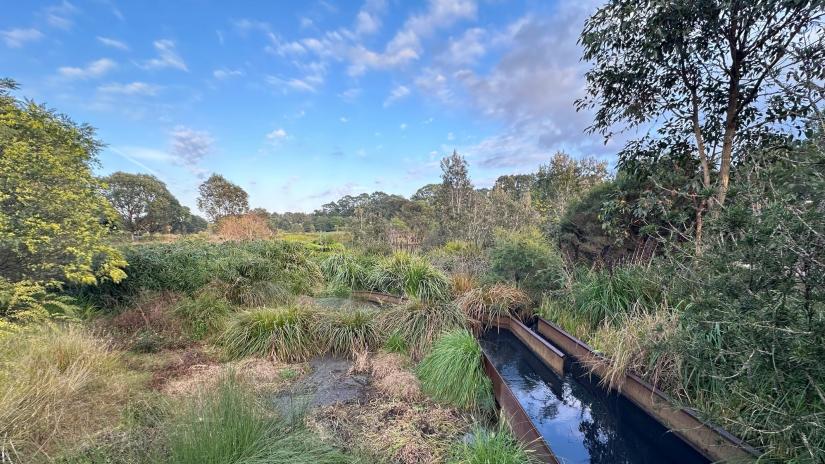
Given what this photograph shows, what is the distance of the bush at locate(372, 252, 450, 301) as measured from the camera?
Answer: 610 cm

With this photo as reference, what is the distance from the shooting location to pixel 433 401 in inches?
130

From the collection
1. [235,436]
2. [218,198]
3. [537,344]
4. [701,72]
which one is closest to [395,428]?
[235,436]

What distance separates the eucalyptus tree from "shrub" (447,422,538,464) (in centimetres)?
277

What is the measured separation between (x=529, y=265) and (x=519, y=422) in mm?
3662

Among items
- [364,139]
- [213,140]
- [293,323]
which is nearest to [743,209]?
[293,323]

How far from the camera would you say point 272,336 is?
14.2 feet

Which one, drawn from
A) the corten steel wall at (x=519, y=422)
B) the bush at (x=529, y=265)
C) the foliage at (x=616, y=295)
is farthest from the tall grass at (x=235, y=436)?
the bush at (x=529, y=265)

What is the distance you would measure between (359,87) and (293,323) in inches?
273

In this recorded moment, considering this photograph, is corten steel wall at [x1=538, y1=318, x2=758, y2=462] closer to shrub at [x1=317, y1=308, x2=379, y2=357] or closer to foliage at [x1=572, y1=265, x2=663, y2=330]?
foliage at [x1=572, y1=265, x2=663, y2=330]

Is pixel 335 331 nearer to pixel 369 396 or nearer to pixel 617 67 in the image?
pixel 369 396

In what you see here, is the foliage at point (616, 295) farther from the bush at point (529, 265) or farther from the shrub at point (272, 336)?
the shrub at point (272, 336)

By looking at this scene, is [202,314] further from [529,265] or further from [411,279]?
[529,265]

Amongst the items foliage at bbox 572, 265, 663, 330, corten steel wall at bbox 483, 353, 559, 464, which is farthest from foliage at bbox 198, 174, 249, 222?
corten steel wall at bbox 483, 353, 559, 464

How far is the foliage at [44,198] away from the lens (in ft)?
11.2
